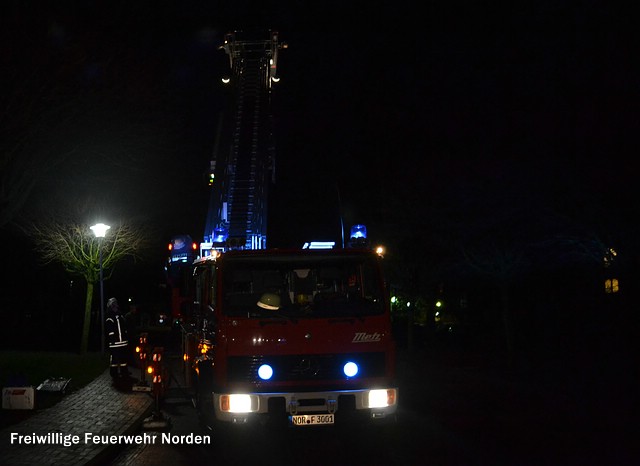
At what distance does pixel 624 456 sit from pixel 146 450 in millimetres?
Answer: 5641

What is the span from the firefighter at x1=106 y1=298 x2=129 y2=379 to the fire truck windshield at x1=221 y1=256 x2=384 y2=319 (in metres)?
6.83

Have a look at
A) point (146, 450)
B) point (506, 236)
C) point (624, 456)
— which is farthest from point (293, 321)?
point (506, 236)

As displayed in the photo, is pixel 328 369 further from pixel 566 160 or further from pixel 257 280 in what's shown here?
pixel 566 160

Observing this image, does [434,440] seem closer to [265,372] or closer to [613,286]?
[265,372]

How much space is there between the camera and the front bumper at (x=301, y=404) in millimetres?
7750

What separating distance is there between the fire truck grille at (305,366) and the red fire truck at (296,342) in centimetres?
1

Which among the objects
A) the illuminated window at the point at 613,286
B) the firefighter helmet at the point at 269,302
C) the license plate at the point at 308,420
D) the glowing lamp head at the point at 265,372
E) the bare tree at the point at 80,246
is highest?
the bare tree at the point at 80,246

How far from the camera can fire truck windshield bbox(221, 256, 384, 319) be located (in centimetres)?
827

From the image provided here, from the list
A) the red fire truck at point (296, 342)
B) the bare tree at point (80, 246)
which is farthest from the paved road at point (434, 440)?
the bare tree at point (80, 246)

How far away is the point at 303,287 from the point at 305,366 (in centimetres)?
111

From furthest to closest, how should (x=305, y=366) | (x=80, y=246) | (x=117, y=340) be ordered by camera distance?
(x=80, y=246) < (x=117, y=340) < (x=305, y=366)

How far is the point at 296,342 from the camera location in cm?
797

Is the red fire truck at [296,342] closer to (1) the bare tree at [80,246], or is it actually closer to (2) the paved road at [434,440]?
(2) the paved road at [434,440]

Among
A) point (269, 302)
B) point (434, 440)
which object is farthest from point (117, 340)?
point (434, 440)
